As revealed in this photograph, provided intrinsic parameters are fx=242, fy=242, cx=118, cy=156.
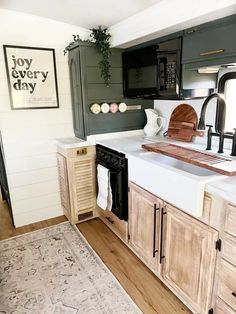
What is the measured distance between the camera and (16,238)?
262cm

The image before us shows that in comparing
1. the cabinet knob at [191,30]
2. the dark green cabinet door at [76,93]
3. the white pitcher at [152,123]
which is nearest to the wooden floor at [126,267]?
the dark green cabinet door at [76,93]

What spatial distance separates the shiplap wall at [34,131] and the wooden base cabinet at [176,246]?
1.24m

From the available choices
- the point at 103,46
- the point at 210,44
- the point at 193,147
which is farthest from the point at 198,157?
the point at 103,46

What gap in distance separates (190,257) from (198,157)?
0.73 m

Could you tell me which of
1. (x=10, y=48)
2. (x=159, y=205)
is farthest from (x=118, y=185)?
(x=10, y=48)

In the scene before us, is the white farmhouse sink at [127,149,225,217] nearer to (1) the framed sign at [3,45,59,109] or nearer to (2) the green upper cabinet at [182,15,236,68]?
(2) the green upper cabinet at [182,15,236,68]

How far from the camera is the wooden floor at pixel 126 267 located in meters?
1.78

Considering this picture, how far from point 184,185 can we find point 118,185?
90 centimetres

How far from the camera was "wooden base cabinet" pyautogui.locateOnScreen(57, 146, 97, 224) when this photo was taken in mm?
2625

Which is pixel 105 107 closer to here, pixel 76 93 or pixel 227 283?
pixel 76 93

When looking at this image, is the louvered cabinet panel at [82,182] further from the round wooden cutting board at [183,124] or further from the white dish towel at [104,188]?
the round wooden cutting board at [183,124]

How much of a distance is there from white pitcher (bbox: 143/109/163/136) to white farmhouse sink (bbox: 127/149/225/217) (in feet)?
2.17

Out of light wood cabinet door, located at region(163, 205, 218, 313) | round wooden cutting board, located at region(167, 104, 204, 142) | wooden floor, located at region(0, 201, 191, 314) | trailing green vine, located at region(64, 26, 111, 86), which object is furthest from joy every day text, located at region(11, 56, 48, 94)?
light wood cabinet door, located at region(163, 205, 218, 313)

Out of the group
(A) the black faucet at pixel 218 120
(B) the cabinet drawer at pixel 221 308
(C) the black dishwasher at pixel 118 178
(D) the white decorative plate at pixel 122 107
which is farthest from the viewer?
(D) the white decorative plate at pixel 122 107
